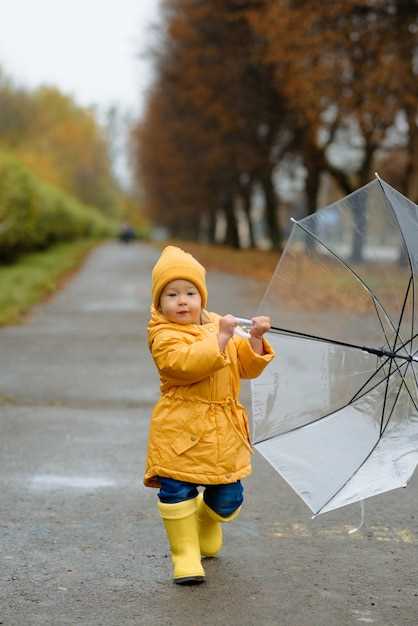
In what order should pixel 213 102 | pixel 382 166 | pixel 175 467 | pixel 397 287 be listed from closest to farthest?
pixel 175 467 → pixel 397 287 → pixel 213 102 → pixel 382 166

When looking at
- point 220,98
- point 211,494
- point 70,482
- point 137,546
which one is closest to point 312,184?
point 220,98

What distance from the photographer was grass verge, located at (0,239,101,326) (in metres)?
14.3

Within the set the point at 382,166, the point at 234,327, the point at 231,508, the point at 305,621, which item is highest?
the point at 382,166

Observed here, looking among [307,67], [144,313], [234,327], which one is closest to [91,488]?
[234,327]

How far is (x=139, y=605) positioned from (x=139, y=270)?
80.4ft

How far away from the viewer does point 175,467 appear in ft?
12.6

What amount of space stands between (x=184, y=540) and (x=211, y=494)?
23 cm

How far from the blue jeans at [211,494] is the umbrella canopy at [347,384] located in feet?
0.69

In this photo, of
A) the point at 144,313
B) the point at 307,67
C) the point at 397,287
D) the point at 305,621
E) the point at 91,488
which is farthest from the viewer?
the point at 307,67

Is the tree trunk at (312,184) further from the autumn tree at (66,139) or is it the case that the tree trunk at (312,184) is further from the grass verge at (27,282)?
the autumn tree at (66,139)

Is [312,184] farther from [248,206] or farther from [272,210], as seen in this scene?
[248,206]

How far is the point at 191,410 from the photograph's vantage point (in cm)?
387

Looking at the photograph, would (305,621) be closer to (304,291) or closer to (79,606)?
(79,606)

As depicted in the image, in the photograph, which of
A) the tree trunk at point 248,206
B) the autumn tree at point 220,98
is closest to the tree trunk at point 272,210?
the autumn tree at point 220,98
